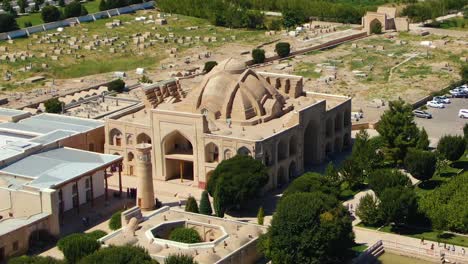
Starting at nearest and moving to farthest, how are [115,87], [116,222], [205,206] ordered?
1. [116,222]
2. [205,206]
3. [115,87]

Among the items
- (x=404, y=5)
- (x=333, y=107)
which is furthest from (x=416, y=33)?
(x=333, y=107)

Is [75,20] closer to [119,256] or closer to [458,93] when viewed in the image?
[458,93]

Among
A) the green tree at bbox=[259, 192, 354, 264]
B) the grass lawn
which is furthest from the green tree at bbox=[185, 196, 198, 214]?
the grass lawn

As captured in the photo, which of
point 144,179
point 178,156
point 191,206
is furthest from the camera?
point 178,156

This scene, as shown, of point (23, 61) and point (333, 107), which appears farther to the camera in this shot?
point (23, 61)

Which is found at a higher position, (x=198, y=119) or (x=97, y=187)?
(x=198, y=119)

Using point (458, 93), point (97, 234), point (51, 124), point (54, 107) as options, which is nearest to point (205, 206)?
point (97, 234)

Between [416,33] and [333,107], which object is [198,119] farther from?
[416,33]
